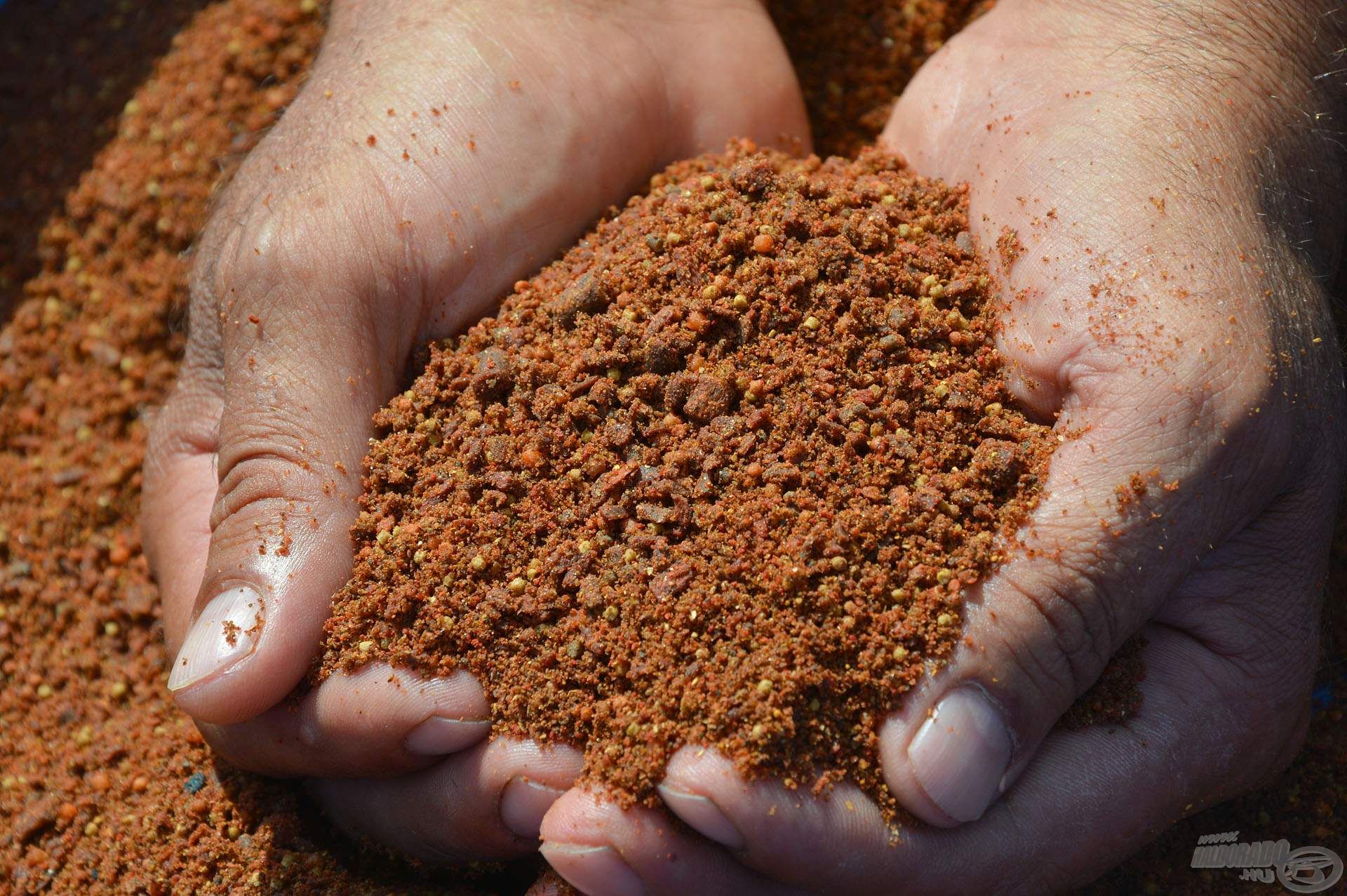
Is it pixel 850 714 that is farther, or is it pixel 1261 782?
pixel 1261 782

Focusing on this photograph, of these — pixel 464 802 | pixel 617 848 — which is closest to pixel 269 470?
pixel 464 802

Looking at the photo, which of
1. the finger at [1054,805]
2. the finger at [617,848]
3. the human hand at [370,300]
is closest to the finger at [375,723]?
the human hand at [370,300]

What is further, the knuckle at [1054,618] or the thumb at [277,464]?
the thumb at [277,464]

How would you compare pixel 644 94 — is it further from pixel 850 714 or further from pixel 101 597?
pixel 101 597

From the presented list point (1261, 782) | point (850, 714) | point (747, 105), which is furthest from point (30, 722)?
point (1261, 782)

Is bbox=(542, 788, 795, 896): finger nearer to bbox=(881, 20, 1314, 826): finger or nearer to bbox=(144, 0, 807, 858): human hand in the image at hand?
bbox=(144, 0, 807, 858): human hand

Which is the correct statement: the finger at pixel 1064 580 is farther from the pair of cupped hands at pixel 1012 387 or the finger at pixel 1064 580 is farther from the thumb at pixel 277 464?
the thumb at pixel 277 464

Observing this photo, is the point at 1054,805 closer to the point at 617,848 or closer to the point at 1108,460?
the point at 1108,460
